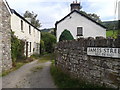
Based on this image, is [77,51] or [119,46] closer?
[119,46]

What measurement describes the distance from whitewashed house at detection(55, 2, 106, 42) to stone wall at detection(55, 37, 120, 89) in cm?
1372

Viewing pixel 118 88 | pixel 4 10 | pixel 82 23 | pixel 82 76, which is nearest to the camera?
pixel 118 88

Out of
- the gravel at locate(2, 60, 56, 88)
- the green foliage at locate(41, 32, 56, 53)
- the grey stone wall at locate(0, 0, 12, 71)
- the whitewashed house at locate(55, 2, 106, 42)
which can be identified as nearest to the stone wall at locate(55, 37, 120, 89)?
the gravel at locate(2, 60, 56, 88)

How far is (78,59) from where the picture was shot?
7539 millimetres

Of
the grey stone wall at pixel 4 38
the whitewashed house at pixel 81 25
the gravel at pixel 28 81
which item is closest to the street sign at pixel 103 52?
the gravel at pixel 28 81

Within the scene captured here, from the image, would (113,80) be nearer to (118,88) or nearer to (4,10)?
(118,88)

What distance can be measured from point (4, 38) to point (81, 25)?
43.2ft

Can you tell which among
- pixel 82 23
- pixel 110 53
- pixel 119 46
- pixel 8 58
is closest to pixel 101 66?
pixel 110 53

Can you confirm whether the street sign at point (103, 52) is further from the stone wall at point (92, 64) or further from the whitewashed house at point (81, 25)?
the whitewashed house at point (81, 25)

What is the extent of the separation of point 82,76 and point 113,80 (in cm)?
212

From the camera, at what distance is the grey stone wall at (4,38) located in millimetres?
11117

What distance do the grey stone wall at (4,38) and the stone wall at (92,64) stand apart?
463cm

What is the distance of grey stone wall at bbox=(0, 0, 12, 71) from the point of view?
11.1 m

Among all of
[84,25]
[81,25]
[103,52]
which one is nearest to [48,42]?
[81,25]
